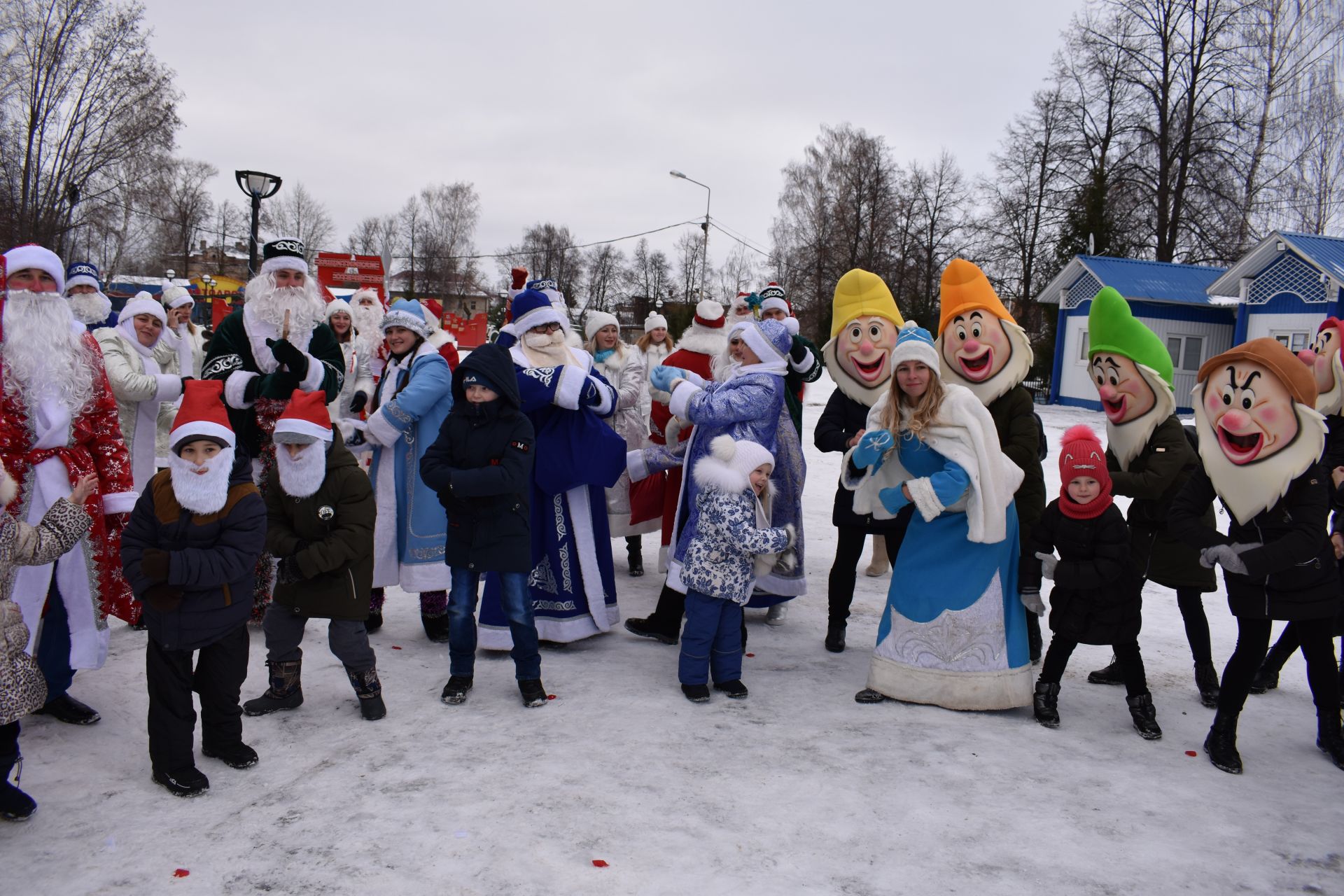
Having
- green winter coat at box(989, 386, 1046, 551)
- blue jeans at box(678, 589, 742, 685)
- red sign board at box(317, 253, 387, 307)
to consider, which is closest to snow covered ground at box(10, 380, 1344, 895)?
blue jeans at box(678, 589, 742, 685)

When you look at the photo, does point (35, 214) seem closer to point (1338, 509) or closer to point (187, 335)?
point (187, 335)

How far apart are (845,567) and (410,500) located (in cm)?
249

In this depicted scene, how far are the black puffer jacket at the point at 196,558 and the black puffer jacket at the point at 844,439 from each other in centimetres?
311

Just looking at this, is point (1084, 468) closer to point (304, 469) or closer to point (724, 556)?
point (724, 556)

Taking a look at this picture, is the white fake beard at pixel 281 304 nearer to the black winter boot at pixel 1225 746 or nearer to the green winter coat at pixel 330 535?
the green winter coat at pixel 330 535

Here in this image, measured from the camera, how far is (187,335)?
10.1 m

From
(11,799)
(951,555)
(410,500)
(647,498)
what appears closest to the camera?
(11,799)

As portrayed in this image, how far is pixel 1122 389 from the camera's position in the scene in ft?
15.2

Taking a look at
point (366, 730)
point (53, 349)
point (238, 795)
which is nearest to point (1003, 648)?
point (366, 730)

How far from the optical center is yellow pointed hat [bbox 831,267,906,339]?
572cm

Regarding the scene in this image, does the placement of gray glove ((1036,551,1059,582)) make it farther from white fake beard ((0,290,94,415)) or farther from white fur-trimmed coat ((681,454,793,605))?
white fake beard ((0,290,94,415))

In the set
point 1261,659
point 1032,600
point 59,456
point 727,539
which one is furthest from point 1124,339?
point 59,456

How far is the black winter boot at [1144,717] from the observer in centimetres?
418

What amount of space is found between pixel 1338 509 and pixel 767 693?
281 cm
